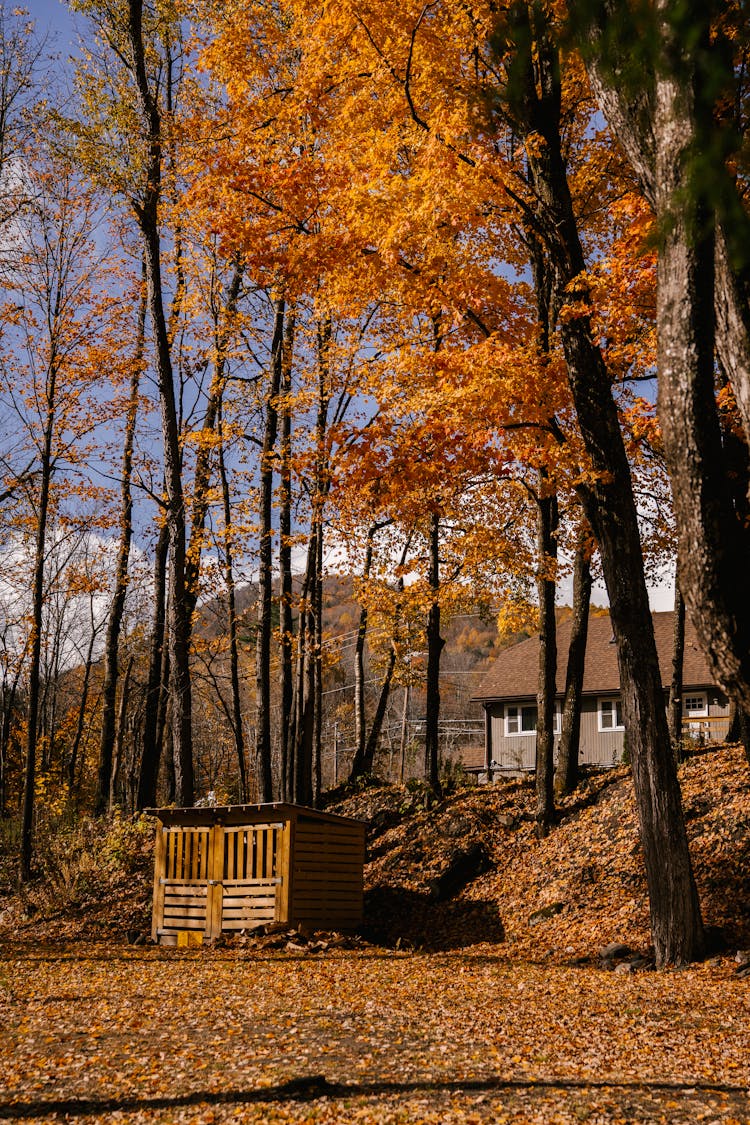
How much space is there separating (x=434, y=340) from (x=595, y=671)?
19.3 m

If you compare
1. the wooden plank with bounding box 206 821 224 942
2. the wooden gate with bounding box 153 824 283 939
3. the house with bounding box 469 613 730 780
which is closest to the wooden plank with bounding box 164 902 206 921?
the wooden gate with bounding box 153 824 283 939

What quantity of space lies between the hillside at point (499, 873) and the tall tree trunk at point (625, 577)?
100cm

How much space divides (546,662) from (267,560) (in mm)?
5434

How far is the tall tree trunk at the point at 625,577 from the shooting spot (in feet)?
30.9

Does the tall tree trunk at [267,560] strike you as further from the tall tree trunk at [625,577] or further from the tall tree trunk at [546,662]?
the tall tree trunk at [625,577]

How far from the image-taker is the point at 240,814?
13266mm

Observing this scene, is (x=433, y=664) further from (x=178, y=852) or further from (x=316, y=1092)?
(x=316, y=1092)

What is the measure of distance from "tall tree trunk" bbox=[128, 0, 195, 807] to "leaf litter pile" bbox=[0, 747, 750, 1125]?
3056 millimetres

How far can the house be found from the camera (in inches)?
1125

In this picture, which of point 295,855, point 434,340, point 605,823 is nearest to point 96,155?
point 434,340

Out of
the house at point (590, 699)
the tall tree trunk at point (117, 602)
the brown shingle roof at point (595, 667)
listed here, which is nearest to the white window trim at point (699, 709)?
the house at point (590, 699)

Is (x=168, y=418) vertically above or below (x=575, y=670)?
above

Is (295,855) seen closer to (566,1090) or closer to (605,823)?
(605,823)

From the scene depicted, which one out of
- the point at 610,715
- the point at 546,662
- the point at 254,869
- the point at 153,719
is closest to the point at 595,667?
the point at 610,715
